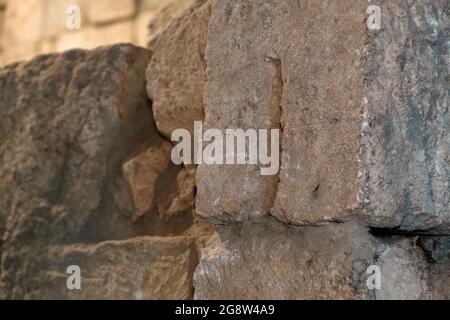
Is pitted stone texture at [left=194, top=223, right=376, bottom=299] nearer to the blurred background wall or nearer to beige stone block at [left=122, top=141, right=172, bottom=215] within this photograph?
beige stone block at [left=122, top=141, right=172, bottom=215]

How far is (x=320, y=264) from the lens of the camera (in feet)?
4.82

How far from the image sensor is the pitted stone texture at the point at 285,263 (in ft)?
4.73

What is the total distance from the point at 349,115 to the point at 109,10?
10.7ft

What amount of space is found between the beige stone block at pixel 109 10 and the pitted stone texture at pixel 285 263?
2952 millimetres

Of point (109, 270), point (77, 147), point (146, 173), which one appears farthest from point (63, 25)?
point (109, 270)

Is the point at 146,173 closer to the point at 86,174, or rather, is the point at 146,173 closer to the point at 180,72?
the point at 86,174

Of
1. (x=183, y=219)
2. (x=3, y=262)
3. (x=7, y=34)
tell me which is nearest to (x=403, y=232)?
(x=183, y=219)

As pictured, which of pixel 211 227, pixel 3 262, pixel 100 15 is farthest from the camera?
pixel 100 15

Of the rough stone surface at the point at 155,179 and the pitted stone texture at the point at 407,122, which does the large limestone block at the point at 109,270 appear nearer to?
the rough stone surface at the point at 155,179

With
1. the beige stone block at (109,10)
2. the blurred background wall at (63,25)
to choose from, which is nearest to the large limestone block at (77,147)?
the blurred background wall at (63,25)

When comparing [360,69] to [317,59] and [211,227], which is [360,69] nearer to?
[317,59]

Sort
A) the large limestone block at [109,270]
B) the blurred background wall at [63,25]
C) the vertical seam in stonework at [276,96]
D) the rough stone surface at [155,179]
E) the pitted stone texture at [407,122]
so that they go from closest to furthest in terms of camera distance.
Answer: the pitted stone texture at [407,122]
the vertical seam in stonework at [276,96]
the large limestone block at [109,270]
the rough stone surface at [155,179]
the blurred background wall at [63,25]

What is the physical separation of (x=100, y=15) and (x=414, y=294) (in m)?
3.38

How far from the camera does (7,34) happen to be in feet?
15.4
